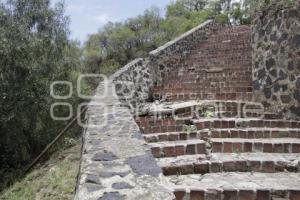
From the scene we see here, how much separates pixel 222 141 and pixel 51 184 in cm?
362

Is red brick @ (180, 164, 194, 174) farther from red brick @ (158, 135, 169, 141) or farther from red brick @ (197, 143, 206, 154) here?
red brick @ (158, 135, 169, 141)

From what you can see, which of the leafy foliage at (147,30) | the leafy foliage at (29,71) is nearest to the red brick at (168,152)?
the leafy foliage at (29,71)

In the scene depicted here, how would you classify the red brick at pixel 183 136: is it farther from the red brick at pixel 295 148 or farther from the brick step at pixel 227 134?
the red brick at pixel 295 148

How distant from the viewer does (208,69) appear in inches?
339

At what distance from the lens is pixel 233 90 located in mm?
7039

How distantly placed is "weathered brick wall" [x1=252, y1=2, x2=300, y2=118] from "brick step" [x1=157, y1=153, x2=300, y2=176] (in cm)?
197

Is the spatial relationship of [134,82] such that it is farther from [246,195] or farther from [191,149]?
[246,195]

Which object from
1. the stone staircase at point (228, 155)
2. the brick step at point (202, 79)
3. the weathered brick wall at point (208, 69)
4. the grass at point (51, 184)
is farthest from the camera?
the brick step at point (202, 79)

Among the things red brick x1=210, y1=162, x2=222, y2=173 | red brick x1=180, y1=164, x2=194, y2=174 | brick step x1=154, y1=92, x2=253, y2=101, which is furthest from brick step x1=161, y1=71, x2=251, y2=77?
red brick x1=180, y1=164, x2=194, y2=174

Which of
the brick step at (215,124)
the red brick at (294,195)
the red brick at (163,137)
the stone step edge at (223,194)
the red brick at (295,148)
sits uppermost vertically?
the brick step at (215,124)

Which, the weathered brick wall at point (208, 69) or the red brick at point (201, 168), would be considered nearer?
the red brick at point (201, 168)

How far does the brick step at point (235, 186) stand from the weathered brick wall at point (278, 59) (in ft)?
7.98

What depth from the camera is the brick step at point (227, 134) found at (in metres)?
4.69

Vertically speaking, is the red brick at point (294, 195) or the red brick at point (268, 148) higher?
the red brick at point (268, 148)
